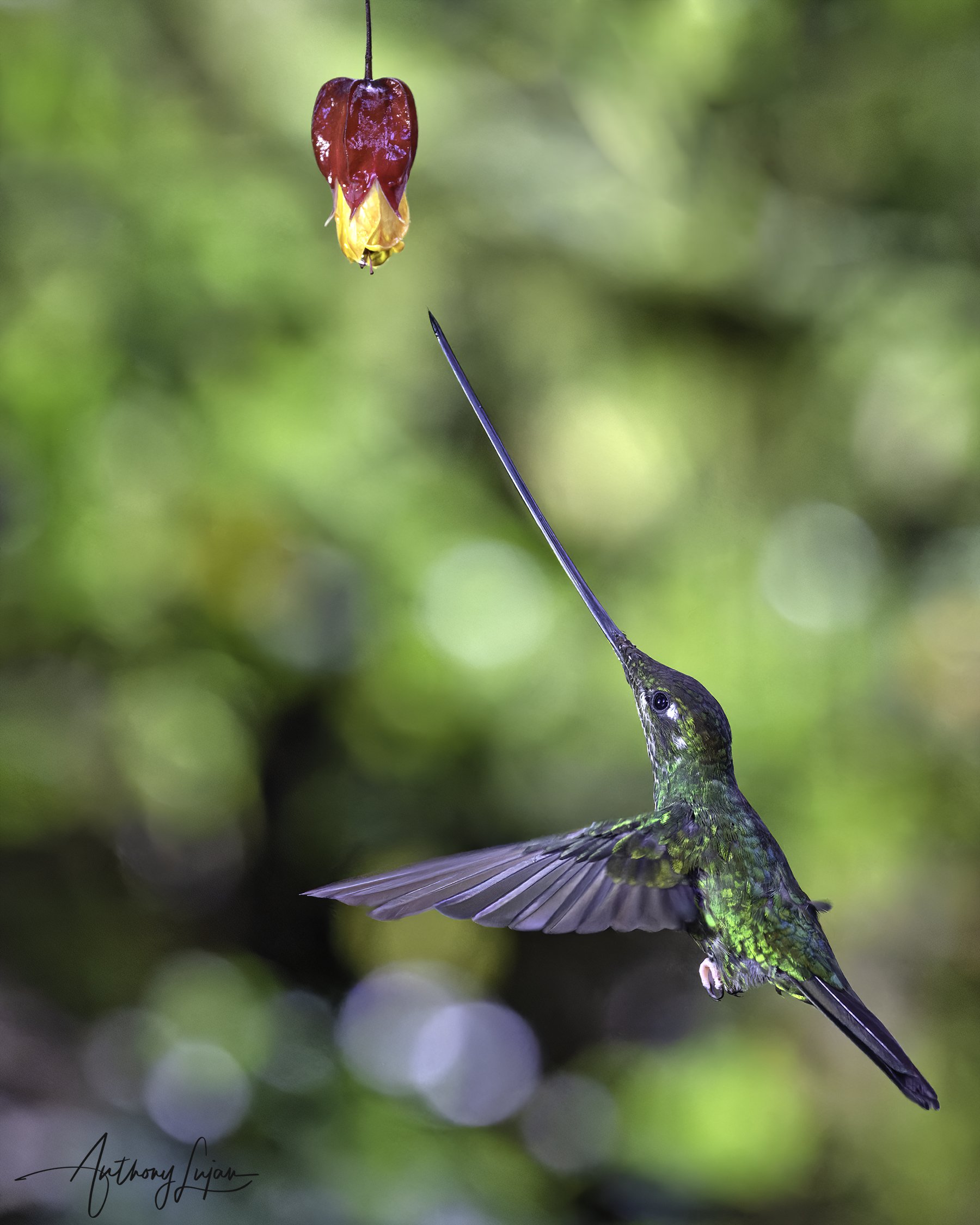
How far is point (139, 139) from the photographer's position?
1.81 metres

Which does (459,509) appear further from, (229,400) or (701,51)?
(701,51)

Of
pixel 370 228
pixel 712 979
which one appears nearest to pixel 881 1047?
pixel 712 979

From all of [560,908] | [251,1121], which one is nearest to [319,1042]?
[251,1121]

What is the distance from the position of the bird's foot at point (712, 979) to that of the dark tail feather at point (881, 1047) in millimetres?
76

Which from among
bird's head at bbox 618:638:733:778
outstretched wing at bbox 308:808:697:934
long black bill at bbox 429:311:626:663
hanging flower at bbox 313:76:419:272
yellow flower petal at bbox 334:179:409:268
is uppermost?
hanging flower at bbox 313:76:419:272

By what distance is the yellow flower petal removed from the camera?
2.15 feet

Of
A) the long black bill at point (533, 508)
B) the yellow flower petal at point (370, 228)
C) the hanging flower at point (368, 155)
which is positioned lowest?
the long black bill at point (533, 508)

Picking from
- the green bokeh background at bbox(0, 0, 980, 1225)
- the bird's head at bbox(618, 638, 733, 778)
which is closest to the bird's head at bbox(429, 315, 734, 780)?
the bird's head at bbox(618, 638, 733, 778)

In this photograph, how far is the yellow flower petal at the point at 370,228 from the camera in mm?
657

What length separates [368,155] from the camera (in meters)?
0.67

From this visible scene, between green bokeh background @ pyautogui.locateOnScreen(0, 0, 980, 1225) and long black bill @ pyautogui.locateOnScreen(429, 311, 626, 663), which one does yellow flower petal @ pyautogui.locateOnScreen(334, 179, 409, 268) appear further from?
green bokeh background @ pyautogui.locateOnScreen(0, 0, 980, 1225)
